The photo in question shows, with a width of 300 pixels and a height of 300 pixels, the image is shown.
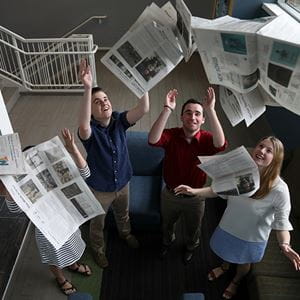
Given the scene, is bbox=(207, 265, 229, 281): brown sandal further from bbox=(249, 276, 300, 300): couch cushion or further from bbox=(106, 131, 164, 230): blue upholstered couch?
bbox=(106, 131, 164, 230): blue upholstered couch

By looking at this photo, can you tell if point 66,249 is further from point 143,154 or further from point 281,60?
point 281,60

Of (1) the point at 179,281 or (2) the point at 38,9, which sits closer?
(1) the point at 179,281

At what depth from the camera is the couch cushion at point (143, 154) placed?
2490 mm

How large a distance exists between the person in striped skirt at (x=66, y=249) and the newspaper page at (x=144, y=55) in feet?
1.42

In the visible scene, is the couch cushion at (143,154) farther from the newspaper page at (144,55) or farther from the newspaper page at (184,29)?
the newspaper page at (184,29)

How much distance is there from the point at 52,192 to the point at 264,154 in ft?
3.60

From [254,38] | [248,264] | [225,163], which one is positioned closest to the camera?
[254,38]

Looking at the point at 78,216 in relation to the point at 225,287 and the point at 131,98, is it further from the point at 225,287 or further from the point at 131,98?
the point at 131,98

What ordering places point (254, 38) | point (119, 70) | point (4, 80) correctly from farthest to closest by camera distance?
point (4, 80) < point (119, 70) < point (254, 38)

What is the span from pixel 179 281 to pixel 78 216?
93cm

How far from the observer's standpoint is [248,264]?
6.17ft

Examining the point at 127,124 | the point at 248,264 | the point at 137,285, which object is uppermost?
the point at 127,124

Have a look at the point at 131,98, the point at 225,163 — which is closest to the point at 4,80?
the point at 131,98

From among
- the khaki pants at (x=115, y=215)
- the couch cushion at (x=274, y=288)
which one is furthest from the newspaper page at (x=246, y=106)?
the couch cushion at (x=274, y=288)
